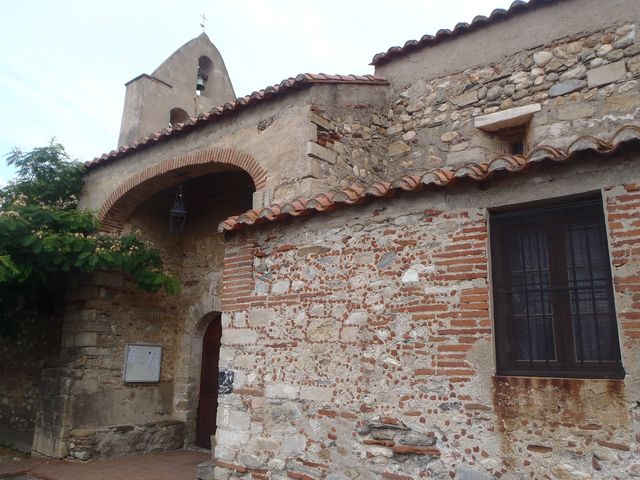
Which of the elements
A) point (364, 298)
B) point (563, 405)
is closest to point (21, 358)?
point (364, 298)

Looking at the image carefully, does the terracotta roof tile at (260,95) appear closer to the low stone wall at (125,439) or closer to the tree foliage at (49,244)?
the tree foliage at (49,244)

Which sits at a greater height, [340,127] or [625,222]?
[340,127]

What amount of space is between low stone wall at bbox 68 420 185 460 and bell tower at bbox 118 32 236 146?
18.3 feet

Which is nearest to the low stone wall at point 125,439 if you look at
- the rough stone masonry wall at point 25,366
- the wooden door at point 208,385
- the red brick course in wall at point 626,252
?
the wooden door at point 208,385

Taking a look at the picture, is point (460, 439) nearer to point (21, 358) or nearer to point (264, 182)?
point (264, 182)

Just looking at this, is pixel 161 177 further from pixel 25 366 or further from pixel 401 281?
pixel 401 281

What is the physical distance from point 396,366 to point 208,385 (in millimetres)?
5385

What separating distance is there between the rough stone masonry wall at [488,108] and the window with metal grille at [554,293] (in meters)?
2.18

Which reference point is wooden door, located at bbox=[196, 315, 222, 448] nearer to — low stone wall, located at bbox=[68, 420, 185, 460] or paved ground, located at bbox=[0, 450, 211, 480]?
low stone wall, located at bbox=[68, 420, 185, 460]

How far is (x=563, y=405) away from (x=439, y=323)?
0.98 metres

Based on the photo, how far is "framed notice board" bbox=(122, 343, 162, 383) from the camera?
8344 mm

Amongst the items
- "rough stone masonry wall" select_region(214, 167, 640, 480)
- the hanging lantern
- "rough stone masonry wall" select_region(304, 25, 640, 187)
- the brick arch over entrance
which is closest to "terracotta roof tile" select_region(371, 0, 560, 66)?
"rough stone masonry wall" select_region(304, 25, 640, 187)

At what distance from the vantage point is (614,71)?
562 centimetres

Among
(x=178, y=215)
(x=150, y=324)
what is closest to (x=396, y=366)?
(x=178, y=215)
